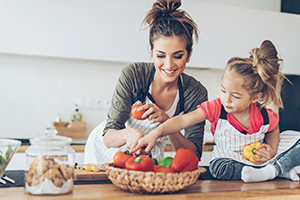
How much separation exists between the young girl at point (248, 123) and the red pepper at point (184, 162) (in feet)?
0.66

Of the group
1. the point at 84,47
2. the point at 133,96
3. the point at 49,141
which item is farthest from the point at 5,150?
the point at 84,47

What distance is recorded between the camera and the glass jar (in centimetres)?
81

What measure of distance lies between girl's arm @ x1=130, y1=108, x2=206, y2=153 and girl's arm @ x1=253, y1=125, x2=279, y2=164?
0.26 metres

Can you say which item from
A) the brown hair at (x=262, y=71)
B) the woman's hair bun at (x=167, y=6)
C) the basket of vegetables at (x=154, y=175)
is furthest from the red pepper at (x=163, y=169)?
the woman's hair bun at (x=167, y=6)

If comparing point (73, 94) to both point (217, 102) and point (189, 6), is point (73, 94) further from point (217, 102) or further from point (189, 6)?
point (217, 102)

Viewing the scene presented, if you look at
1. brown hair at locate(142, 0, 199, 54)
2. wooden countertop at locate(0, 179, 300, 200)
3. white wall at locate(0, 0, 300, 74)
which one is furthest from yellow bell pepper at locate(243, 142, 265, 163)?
white wall at locate(0, 0, 300, 74)

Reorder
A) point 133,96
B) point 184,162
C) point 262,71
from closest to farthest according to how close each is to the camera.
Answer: point 184,162, point 262,71, point 133,96

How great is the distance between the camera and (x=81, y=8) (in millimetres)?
2365

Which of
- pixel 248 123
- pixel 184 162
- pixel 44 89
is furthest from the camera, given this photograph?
pixel 44 89

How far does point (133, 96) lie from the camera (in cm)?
146

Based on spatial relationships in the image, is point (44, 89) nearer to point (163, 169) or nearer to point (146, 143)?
point (146, 143)

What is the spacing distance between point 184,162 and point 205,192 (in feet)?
0.44

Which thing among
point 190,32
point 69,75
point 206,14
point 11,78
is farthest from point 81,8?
point 190,32

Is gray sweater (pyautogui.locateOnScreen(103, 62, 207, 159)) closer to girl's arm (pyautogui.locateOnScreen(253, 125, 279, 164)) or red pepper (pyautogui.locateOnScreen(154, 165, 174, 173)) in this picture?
girl's arm (pyautogui.locateOnScreen(253, 125, 279, 164))
